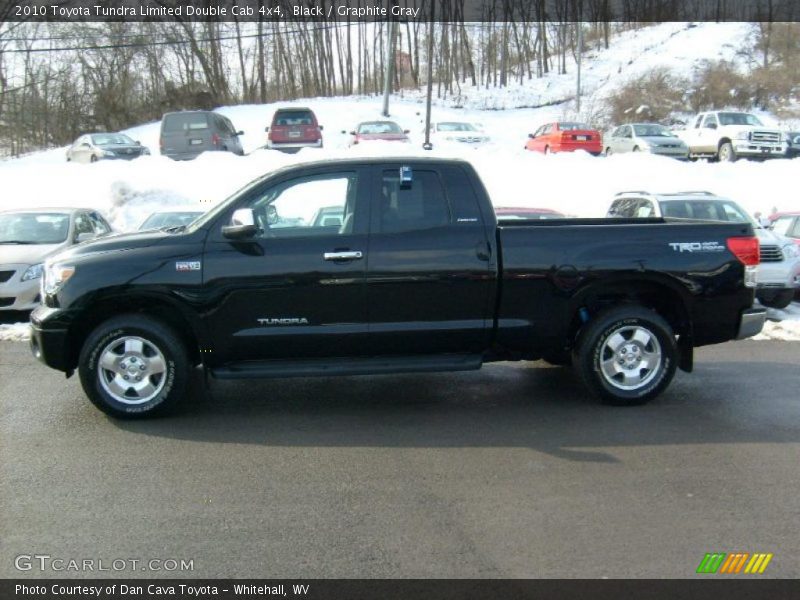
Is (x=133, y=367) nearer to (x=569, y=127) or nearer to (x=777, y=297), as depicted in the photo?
(x=777, y=297)

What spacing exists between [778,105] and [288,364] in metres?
47.3

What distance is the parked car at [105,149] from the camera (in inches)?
1009

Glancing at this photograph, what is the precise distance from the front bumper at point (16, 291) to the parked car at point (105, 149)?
52.3 ft

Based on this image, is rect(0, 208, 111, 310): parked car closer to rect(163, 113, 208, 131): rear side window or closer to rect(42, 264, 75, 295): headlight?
rect(42, 264, 75, 295): headlight

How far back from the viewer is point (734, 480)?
16.1ft

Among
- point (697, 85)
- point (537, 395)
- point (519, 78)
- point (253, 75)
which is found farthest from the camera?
point (519, 78)

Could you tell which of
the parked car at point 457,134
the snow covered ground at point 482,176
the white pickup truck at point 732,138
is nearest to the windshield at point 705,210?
the snow covered ground at point 482,176

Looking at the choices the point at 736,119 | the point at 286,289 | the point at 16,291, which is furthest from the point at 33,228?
the point at 736,119

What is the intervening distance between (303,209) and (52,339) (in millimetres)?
2224

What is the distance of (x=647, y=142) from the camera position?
2639 centimetres

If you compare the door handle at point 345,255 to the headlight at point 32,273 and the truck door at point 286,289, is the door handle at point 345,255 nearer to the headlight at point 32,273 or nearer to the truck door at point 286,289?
the truck door at point 286,289
